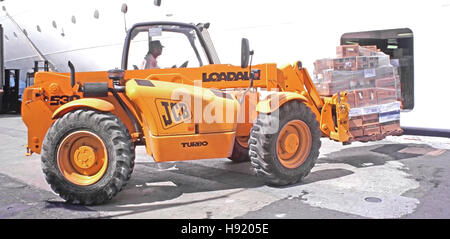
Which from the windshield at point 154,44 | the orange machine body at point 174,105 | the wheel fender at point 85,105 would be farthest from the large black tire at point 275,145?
the wheel fender at point 85,105

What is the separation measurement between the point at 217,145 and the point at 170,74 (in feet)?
3.20

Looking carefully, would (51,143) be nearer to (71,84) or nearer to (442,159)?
(71,84)

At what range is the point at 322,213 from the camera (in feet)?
13.7

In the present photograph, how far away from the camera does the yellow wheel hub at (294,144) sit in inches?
205

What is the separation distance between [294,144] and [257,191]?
75 centimetres

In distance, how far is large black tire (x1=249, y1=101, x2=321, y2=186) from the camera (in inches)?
195

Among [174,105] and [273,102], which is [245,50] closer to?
[273,102]

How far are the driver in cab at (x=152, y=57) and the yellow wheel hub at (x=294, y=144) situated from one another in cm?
173

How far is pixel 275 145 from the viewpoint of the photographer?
16.4ft

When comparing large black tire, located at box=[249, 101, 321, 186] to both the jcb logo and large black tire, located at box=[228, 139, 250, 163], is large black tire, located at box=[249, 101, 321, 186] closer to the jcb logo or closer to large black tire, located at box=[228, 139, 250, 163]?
the jcb logo

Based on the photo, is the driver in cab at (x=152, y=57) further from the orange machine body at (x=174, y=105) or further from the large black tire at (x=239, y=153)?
the large black tire at (x=239, y=153)

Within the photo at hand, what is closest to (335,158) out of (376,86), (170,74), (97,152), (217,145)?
(376,86)

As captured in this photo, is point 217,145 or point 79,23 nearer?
point 217,145

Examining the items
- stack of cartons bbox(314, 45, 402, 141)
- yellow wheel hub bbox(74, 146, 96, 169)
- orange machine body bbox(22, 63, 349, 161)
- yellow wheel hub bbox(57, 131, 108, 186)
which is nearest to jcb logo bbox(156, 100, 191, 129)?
orange machine body bbox(22, 63, 349, 161)
